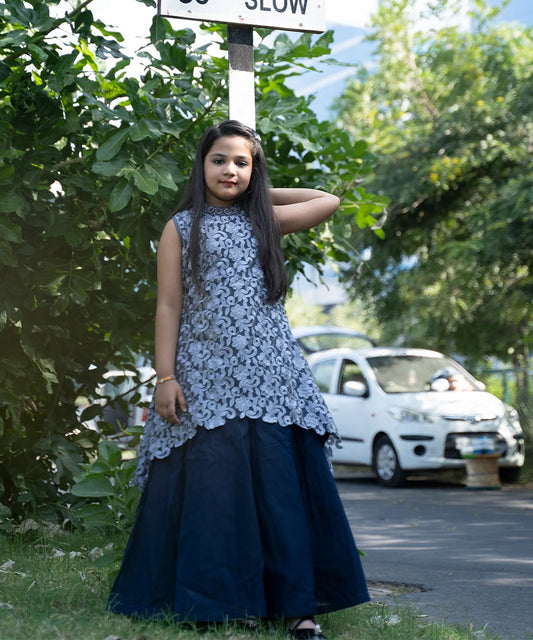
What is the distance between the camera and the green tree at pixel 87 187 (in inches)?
195

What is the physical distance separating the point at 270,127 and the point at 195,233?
1458 mm

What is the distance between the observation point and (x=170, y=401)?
3.86 meters

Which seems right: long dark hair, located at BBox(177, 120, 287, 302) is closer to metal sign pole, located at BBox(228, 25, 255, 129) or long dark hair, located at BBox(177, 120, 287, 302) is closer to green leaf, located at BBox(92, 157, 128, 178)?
metal sign pole, located at BBox(228, 25, 255, 129)

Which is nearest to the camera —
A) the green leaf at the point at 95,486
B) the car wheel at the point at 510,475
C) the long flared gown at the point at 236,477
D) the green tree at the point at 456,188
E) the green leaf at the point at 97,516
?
the long flared gown at the point at 236,477

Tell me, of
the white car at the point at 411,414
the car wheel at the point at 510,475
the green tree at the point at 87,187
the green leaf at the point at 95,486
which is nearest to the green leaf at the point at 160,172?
the green tree at the point at 87,187

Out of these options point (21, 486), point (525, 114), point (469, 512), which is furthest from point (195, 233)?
point (525, 114)

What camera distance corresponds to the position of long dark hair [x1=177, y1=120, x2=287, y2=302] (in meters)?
3.98

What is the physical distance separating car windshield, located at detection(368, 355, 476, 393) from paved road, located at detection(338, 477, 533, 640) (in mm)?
1344

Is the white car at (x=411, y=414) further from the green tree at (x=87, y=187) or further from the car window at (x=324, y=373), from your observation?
the green tree at (x=87, y=187)

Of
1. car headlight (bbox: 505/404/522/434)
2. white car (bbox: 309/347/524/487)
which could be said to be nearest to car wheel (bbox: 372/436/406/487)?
white car (bbox: 309/347/524/487)

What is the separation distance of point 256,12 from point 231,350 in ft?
5.22

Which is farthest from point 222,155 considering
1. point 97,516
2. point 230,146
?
point 97,516

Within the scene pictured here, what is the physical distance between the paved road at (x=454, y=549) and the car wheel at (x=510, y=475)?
68cm

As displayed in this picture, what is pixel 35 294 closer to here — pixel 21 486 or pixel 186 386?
pixel 21 486
